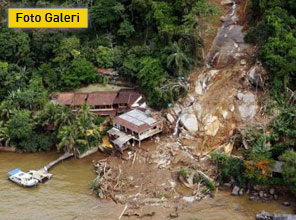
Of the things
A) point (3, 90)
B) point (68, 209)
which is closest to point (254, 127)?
point (68, 209)

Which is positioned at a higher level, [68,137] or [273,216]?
[68,137]

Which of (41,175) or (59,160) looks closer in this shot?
(41,175)

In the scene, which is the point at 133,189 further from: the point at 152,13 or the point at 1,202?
the point at 152,13

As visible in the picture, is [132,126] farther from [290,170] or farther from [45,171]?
[290,170]

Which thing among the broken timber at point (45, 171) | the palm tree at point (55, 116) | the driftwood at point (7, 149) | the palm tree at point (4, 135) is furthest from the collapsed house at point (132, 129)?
the palm tree at point (4, 135)

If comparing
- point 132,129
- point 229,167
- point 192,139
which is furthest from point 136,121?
point 229,167

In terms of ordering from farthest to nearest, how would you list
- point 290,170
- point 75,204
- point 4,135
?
1. point 4,135
2. point 75,204
3. point 290,170

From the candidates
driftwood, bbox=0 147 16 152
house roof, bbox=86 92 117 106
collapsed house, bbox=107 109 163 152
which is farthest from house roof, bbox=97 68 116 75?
driftwood, bbox=0 147 16 152

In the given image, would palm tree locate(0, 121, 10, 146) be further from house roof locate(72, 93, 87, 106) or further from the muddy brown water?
house roof locate(72, 93, 87, 106)
